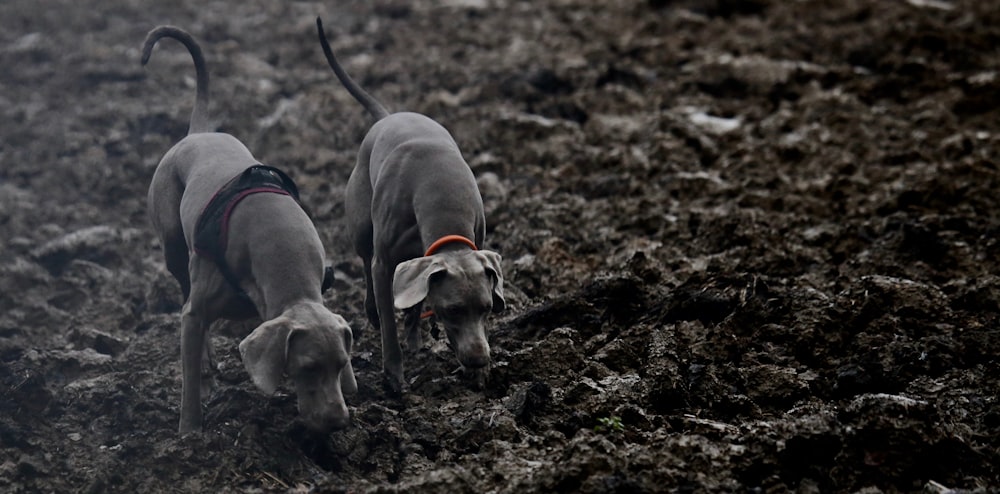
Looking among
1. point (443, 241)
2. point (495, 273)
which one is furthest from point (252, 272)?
point (495, 273)

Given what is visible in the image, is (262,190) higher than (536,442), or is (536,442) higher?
(262,190)

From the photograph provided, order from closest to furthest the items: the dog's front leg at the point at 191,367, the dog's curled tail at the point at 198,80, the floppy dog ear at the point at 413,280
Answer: the floppy dog ear at the point at 413,280 → the dog's front leg at the point at 191,367 → the dog's curled tail at the point at 198,80

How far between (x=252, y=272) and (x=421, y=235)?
81cm

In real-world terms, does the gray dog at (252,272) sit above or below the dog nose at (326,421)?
above

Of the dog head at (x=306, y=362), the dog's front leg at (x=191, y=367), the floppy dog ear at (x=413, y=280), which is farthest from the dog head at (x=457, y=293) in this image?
the dog's front leg at (x=191, y=367)

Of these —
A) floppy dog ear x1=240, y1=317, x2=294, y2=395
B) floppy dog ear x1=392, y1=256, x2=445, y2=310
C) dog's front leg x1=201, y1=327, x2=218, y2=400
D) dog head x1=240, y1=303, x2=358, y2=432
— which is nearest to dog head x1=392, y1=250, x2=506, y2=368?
floppy dog ear x1=392, y1=256, x2=445, y2=310

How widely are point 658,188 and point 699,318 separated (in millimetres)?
2237

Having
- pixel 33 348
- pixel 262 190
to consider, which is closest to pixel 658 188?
pixel 262 190

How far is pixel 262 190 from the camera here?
204 inches

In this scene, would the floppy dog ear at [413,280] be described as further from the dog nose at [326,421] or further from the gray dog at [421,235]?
the dog nose at [326,421]

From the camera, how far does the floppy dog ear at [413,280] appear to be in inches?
184

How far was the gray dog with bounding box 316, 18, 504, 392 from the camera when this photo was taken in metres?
4.73

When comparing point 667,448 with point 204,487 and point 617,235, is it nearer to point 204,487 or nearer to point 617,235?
point 204,487

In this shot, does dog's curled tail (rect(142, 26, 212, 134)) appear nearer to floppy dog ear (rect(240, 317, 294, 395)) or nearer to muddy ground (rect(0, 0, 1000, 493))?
muddy ground (rect(0, 0, 1000, 493))
